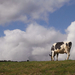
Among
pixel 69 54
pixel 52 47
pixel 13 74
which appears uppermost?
pixel 52 47

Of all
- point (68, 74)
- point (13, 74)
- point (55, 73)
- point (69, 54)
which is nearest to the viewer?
point (68, 74)

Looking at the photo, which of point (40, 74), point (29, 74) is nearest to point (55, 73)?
point (40, 74)

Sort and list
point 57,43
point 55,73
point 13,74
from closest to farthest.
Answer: point 55,73
point 13,74
point 57,43

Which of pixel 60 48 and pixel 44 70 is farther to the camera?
pixel 60 48

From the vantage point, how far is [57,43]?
74.6 ft

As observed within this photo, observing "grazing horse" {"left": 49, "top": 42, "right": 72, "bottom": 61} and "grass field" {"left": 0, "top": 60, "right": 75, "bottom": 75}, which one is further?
"grazing horse" {"left": 49, "top": 42, "right": 72, "bottom": 61}

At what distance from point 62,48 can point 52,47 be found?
8.29ft

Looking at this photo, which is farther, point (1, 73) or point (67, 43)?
point (67, 43)

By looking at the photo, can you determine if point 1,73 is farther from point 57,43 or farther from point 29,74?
point 57,43

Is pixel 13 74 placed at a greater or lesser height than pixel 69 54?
lesser

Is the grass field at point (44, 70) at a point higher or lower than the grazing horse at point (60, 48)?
lower

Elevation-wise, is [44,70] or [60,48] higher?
[60,48]

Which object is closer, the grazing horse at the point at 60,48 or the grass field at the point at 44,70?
the grass field at the point at 44,70

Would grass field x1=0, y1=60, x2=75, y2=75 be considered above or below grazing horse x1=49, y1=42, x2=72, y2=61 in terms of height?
below
